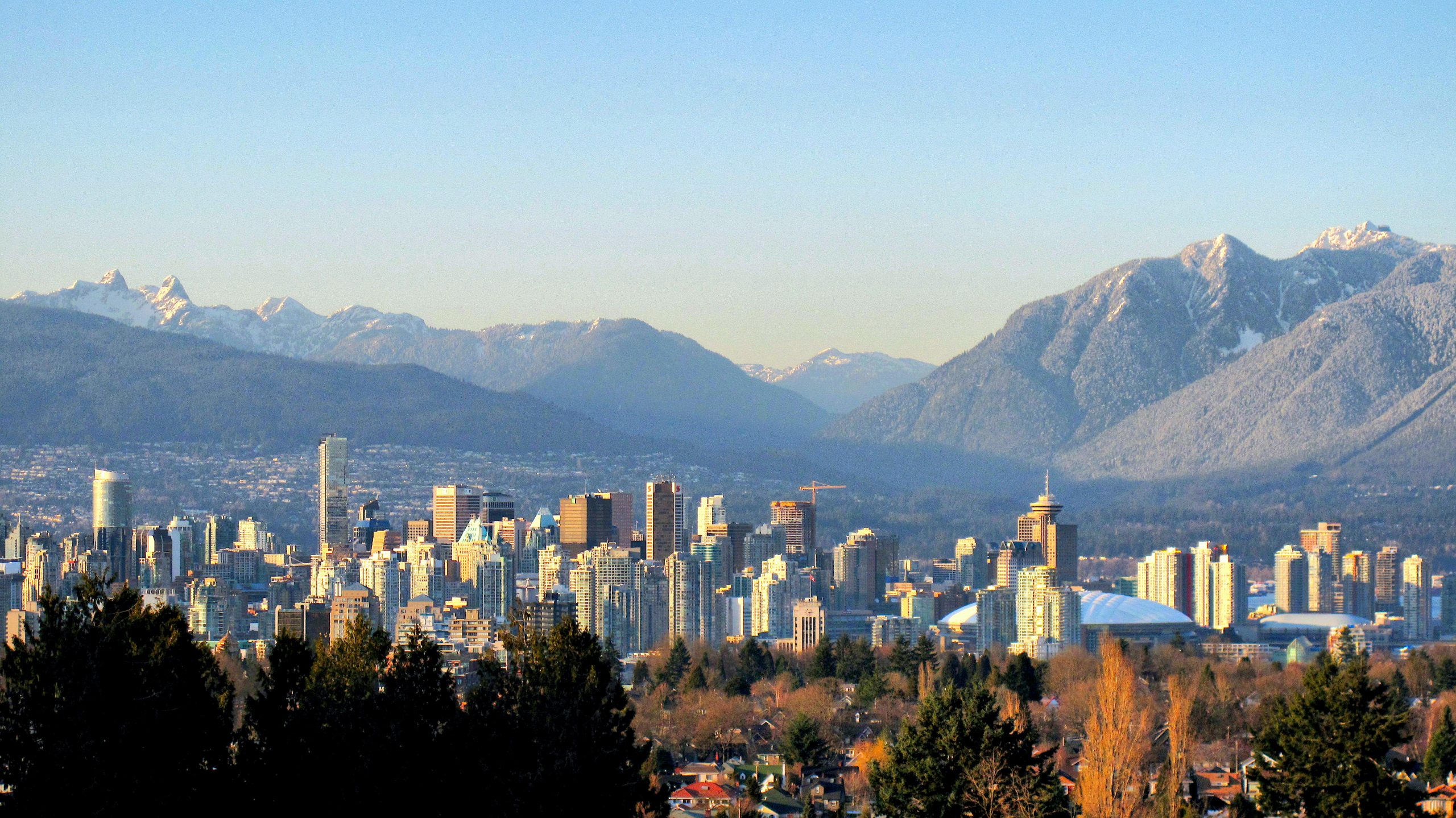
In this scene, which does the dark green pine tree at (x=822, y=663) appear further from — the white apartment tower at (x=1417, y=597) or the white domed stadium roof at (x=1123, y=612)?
the white apartment tower at (x=1417, y=597)

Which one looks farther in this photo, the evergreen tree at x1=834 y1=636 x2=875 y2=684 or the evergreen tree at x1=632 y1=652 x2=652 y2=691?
the evergreen tree at x1=632 y1=652 x2=652 y2=691

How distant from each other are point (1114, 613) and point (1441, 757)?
9919 cm

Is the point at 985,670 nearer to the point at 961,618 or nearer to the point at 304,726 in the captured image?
the point at 304,726

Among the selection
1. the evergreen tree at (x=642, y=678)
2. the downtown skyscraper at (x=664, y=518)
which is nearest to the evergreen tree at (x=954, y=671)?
the evergreen tree at (x=642, y=678)

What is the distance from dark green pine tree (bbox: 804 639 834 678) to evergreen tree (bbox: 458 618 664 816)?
54.8 m

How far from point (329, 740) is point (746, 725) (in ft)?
151

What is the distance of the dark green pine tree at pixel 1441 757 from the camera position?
53.4 meters

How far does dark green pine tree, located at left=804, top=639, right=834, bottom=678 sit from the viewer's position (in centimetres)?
8681

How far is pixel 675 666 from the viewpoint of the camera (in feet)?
293

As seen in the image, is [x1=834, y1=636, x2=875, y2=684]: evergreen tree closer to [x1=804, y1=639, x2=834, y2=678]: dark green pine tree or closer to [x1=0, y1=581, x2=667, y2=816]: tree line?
[x1=804, y1=639, x2=834, y2=678]: dark green pine tree

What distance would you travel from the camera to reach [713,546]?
174125mm

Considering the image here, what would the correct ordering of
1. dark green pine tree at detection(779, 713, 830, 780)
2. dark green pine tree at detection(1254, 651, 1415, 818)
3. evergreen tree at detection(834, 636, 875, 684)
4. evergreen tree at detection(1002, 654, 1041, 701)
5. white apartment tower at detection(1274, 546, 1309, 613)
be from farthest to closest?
white apartment tower at detection(1274, 546, 1309, 613)
evergreen tree at detection(834, 636, 875, 684)
evergreen tree at detection(1002, 654, 1041, 701)
dark green pine tree at detection(779, 713, 830, 780)
dark green pine tree at detection(1254, 651, 1415, 818)

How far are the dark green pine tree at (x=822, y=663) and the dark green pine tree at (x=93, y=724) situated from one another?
61082mm

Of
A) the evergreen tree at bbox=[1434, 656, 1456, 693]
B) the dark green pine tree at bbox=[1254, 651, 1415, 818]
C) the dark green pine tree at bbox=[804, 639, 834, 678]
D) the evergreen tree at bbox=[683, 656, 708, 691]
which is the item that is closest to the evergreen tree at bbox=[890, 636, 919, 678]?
the dark green pine tree at bbox=[804, 639, 834, 678]
